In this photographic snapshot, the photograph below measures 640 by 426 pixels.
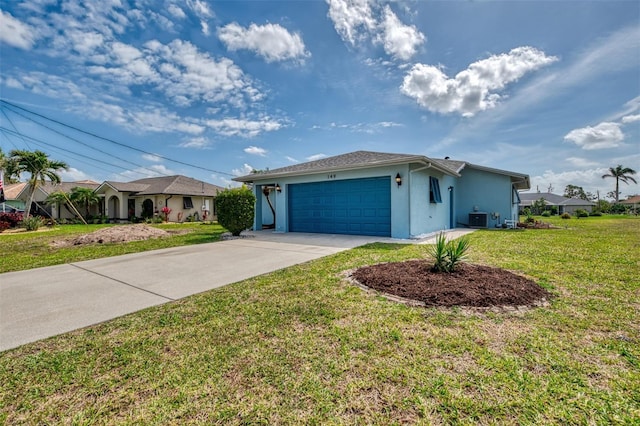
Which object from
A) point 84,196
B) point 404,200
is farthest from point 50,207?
point 404,200

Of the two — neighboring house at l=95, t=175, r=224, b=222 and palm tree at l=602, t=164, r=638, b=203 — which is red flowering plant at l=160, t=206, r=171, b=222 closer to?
neighboring house at l=95, t=175, r=224, b=222

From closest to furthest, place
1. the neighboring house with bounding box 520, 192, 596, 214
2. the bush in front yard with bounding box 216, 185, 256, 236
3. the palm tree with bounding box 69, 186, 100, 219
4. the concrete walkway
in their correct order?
1. the concrete walkway
2. the bush in front yard with bounding box 216, 185, 256, 236
3. the palm tree with bounding box 69, 186, 100, 219
4. the neighboring house with bounding box 520, 192, 596, 214

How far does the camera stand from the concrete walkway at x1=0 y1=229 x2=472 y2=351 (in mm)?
3136

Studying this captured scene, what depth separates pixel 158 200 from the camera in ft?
70.5

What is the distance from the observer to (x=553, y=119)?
14.0m

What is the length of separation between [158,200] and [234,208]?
47.6 ft

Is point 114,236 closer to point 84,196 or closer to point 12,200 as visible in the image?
point 84,196

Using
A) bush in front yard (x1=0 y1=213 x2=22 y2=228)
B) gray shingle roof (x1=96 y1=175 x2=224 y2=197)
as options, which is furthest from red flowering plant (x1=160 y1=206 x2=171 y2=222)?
bush in front yard (x1=0 y1=213 x2=22 y2=228)

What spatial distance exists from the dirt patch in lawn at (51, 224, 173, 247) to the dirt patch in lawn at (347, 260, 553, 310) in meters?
10.00

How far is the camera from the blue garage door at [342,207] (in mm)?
10328

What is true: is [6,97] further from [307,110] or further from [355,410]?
[355,410]

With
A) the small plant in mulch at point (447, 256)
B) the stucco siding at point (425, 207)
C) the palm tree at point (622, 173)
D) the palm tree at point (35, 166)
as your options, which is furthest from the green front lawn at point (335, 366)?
the palm tree at point (622, 173)

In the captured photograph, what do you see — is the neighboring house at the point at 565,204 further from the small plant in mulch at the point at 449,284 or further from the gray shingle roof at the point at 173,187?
the small plant in mulch at the point at 449,284

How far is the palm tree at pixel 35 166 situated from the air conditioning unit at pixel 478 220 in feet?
91.5
